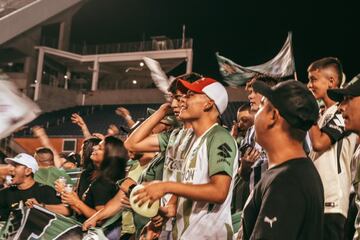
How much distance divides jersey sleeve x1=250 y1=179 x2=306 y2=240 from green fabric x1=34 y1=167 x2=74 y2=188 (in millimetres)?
5106

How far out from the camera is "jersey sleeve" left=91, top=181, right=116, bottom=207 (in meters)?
4.97

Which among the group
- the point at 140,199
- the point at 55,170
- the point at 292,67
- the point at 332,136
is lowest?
the point at 55,170

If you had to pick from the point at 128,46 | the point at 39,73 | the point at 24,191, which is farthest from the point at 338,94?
the point at 128,46

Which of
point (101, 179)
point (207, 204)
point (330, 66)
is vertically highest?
point (330, 66)

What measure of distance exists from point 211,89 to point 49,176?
13.5 feet

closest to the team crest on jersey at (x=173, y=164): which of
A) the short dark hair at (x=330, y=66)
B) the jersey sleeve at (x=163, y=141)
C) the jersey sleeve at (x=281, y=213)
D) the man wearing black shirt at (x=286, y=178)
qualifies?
the jersey sleeve at (x=163, y=141)

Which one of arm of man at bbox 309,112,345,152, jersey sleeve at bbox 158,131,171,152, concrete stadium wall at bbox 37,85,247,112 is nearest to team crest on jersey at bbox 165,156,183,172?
jersey sleeve at bbox 158,131,171,152

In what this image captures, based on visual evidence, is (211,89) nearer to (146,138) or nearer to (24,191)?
(146,138)

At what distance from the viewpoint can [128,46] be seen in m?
34.5

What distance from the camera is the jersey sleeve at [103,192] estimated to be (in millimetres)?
4969

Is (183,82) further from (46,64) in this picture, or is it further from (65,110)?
(46,64)

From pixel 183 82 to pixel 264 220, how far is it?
1628mm

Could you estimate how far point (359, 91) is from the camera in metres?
3.04

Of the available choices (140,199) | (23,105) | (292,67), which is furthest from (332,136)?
(292,67)
